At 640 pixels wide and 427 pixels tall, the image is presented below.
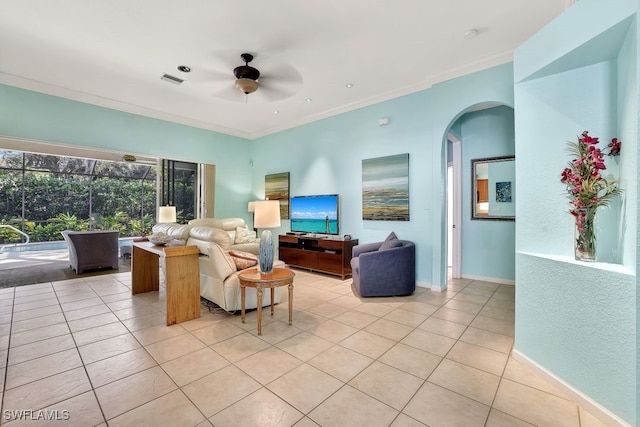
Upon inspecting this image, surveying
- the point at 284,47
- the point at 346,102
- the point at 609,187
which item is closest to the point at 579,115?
the point at 609,187

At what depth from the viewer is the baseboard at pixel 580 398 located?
153 cm

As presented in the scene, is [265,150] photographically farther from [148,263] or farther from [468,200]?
[468,200]

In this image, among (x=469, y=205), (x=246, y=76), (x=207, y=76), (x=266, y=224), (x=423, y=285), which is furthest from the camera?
(x=469, y=205)

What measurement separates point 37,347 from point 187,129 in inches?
186

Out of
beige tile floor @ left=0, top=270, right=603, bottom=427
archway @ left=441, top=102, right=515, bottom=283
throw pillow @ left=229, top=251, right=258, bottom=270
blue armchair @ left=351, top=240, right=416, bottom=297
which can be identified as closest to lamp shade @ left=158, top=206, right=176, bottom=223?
beige tile floor @ left=0, top=270, right=603, bottom=427

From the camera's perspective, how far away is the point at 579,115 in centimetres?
198

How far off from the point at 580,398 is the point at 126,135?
684 cm

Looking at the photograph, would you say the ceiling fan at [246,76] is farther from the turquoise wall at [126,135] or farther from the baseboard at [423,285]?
the baseboard at [423,285]

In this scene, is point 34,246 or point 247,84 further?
point 34,246

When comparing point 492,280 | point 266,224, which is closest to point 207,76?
point 266,224

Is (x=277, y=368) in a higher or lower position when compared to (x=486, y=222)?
lower

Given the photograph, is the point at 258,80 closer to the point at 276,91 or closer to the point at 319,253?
the point at 276,91

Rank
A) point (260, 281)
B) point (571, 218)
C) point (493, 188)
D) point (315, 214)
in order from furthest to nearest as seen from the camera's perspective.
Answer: point (315, 214) < point (493, 188) < point (260, 281) < point (571, 218)

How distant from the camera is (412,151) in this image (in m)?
4.30
